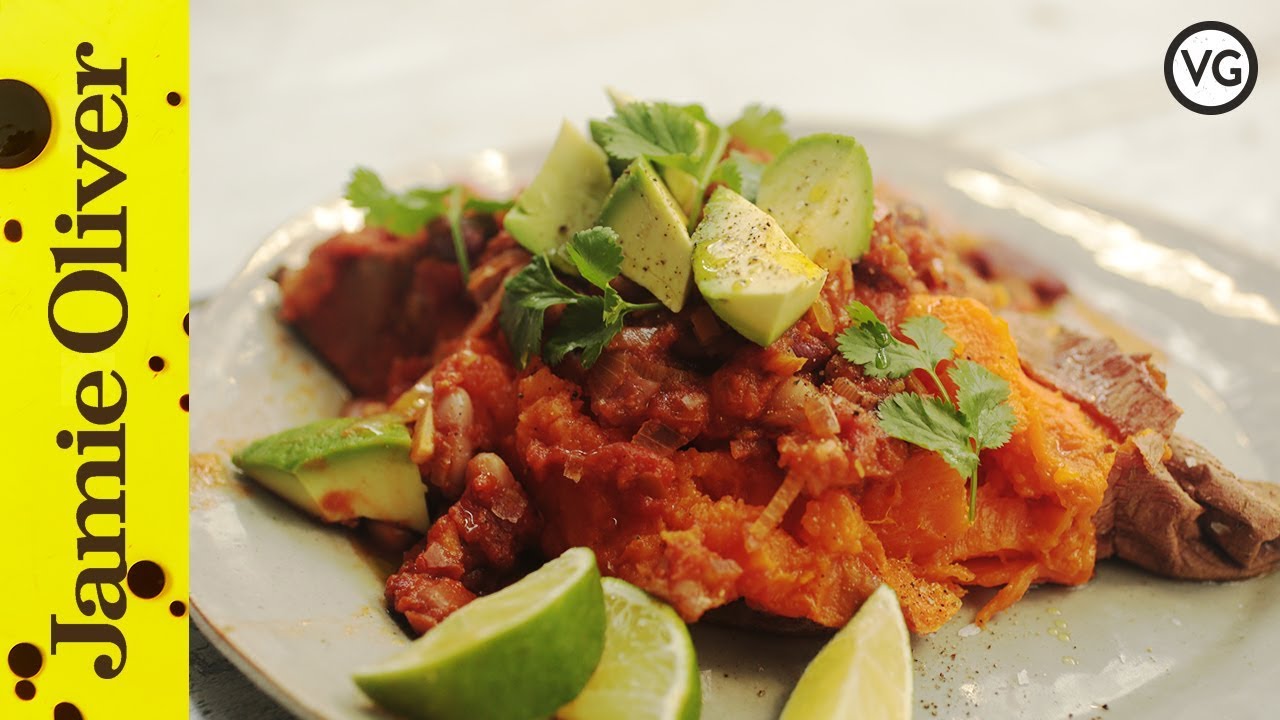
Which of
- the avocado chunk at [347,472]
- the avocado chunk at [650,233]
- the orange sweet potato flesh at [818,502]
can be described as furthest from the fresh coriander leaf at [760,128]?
the avocado chunk at [347,472]

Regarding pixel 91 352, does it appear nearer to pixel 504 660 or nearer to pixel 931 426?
pixel 504 660

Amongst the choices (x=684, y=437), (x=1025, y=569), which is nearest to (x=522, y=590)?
(x=684, y=437)

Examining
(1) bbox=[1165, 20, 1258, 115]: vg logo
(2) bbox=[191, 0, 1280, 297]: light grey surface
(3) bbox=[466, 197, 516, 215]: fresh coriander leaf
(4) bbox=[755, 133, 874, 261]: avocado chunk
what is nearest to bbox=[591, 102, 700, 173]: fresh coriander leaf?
(4) bbox=[755, 133, 874, 261]: avocado chunk

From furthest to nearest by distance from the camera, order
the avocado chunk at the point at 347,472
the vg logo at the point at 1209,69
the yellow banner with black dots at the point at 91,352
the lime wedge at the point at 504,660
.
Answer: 1. the vg logo at the point at 1209,69
2. the avocado chunk at the point at 347,472
3. the yellow banner with black dots at the point at 91,352
4. the lime wedge at the point at 504,660

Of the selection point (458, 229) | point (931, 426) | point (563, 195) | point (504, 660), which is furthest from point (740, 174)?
point (504, 660)

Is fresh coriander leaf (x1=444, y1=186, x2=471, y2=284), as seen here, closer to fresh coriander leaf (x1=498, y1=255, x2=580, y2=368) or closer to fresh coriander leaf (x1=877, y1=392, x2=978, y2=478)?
fresh coriander leaf (x1=498, y1=255, x2=580, y2=368)

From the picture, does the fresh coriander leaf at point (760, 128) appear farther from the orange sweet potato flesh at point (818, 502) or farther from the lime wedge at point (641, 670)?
the lime wedge at point (641, 670)
